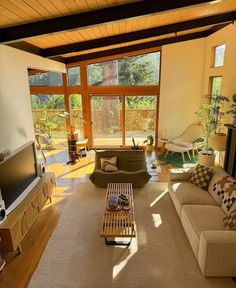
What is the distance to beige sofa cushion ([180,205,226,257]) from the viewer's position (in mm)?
2689

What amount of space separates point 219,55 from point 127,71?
268 cm

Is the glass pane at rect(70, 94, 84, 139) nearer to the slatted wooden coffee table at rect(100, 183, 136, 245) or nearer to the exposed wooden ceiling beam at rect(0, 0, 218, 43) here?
the exposed wooden ceiling beam at rect(0, 0, 218, 43)

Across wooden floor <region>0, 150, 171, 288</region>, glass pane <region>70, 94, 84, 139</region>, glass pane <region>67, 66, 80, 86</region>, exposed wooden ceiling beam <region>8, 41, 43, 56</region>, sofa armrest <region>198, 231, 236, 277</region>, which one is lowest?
wooden floor <region>0, 150, 171, 288</region>

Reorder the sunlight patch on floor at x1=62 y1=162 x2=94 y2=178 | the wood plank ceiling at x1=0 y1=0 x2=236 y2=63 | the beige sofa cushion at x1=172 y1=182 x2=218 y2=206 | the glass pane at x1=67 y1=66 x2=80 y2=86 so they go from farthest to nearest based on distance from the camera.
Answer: the glass pane at x1=67 y1=66 x2=80 y2=86 < the sunlight patch on floor at x1=62 y1=162 x2=94 y2=178 < the beige sofa cushion at x1=172 y1=182 x2=218 y2=206 < the wood plank ceiling at x1=0 y1=0 x2=236 y2=63

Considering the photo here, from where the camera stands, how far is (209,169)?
379 centimetres

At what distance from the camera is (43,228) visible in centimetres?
341

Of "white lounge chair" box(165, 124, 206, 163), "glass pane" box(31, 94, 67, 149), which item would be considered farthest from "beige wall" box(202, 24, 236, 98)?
"glass pane" box(31, 94, 67, 149)

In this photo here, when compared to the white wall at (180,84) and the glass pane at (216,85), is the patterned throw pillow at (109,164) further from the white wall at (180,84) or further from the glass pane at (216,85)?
the glass pane at (216,85)

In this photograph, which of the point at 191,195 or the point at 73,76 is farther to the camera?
the point at 73,76

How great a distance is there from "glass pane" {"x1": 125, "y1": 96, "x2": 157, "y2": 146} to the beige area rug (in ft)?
12.8

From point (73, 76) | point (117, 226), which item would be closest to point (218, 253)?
point (117, 226)

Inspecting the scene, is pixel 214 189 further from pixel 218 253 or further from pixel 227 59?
pixel 227 59

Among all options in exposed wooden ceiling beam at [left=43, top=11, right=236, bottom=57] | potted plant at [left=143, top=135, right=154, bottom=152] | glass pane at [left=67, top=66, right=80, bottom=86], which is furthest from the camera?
potted plant at [left=143, top=135, right=154, bottom=152]

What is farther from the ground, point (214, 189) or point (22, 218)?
point (214, 189)
